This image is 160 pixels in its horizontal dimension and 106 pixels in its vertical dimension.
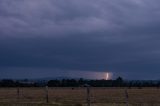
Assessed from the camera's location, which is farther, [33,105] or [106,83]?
[106,83]

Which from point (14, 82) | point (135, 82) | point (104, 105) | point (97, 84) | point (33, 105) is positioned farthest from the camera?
point (135, 82)

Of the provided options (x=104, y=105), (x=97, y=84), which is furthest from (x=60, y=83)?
(x=104, y=105)

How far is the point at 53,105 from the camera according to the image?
33.3 m

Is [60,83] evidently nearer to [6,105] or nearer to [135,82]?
[135,82]

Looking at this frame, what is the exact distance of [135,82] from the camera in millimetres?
169875

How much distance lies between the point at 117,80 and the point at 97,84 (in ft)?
31.0

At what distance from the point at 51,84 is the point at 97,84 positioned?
17.8m

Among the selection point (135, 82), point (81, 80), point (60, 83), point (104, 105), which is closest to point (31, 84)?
point (60, 83)

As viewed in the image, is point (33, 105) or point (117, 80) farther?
point (117, 80)

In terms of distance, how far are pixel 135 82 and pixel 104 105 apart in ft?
448

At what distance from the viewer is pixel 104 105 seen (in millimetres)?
34781

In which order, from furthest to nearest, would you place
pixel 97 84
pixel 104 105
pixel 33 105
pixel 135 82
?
pixel 135 82 < pixel 97 84 < pixel 104 105 < pixel 33 105

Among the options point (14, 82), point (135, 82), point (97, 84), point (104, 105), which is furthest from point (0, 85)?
point (104, 105)

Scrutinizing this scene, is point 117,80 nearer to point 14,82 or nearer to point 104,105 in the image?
point 14,82
